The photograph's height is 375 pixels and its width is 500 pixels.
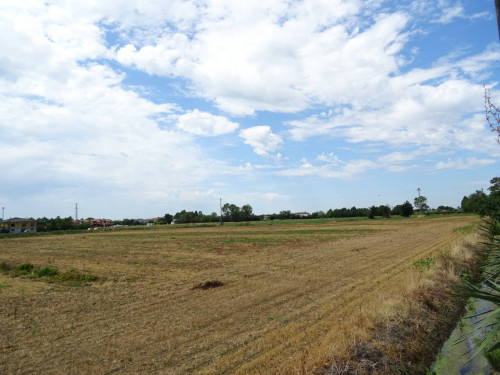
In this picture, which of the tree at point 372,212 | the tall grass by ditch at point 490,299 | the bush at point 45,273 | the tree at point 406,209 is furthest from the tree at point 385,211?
the tall grass by ditch at point 490,299

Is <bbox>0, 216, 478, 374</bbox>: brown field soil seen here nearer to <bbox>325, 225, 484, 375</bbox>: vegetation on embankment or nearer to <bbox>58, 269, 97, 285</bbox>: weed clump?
<bbox>325, 225, 484, 375</bbox>: vegetation on embankment

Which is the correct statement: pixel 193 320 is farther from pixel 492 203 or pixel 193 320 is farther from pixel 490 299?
pixel 492 203

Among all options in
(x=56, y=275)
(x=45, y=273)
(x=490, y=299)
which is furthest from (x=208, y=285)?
(x=490, y=299)

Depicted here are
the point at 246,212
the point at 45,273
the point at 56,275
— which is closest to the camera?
the point at 56,275

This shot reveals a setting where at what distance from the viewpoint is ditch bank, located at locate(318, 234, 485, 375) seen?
6387mm

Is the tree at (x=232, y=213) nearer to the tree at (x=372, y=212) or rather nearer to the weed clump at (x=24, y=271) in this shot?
A: the tree at (x=372, y=212)

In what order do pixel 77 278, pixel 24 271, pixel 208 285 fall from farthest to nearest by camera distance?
pixel 24 271
pixel 77 278
pixel 208 285

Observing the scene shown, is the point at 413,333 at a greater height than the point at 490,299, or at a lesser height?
lesser

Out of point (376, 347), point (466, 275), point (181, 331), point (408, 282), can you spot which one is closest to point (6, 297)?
point (181, 331)

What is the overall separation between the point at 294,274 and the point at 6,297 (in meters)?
12.4

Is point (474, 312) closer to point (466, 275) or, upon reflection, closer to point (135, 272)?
point (466, 275)

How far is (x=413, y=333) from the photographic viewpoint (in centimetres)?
818

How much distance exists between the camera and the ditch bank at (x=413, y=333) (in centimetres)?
639

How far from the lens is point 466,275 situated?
13875mm
